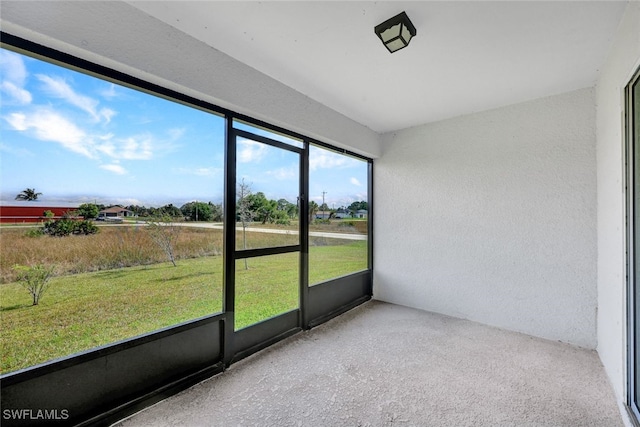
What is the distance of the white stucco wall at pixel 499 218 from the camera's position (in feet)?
8.57

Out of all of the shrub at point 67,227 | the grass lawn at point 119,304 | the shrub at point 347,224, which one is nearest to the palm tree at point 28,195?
the shrub at point 67,227

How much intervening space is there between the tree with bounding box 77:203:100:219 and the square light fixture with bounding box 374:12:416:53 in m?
2.13

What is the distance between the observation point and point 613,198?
6.47ft

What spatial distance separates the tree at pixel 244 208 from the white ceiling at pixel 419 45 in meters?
1.04

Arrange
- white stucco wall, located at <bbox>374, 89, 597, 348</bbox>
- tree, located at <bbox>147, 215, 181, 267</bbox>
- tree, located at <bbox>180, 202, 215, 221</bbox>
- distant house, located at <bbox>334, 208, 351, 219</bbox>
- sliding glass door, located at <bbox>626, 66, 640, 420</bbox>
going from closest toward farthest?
sliding glass door, located at <bbox>626, 66, 640, 420</bbox>, tree, located at <bbox>147, 215, 181, 267</bbox>, tree, located at <bbox>180, 202, 215, 221</bbox>, white stucco wall, located at <bbox>374, 89, 597, 348</bbox>, distant house, located at <bbox>334, 208, 351, 219</bbox>

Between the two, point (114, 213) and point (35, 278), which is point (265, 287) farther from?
point (35, 278)

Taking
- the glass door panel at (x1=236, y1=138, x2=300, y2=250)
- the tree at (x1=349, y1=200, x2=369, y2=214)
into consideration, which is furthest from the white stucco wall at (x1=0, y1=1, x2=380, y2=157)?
the tree at (x1=349, y1=200, x2=369, y2=214)

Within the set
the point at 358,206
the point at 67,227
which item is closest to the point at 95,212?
the point at 67,227

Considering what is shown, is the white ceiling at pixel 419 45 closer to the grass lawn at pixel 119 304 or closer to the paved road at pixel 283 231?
the paved road at pixel 283 231

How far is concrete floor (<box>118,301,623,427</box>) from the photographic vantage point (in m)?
1.68

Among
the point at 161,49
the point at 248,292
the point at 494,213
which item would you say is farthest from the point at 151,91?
the point at 494,213

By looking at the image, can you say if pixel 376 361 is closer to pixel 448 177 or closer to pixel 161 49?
pixel 448 177

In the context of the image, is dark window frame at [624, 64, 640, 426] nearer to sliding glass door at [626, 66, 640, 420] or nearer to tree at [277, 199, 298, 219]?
sliding glass door at [626, 66, 640, 420]

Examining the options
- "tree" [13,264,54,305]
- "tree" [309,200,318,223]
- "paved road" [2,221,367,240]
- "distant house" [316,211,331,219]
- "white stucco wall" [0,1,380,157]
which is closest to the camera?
"white stucco wall" [0,1,380,157]
